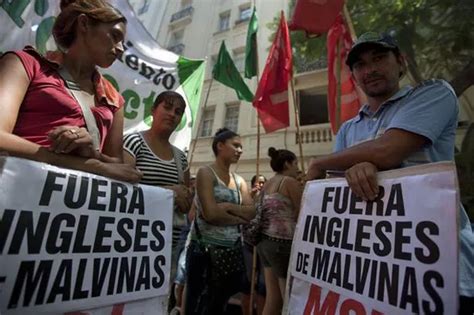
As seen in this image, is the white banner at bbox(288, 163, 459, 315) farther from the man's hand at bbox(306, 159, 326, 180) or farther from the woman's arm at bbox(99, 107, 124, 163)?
the woman's arm at bbox(99, 107, 124, 163)

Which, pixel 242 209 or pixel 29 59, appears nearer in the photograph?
pixel 29 59

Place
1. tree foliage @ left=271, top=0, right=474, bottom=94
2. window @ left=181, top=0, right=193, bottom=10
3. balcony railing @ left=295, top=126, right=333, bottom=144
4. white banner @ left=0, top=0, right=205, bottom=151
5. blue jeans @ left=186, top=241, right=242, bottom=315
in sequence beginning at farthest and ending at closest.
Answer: window @ left=181, top=0, right=193, bottom=10
balcony railing @ left=295, top=126, right=333, bottom=144
tree foliage @ left=271, top=0, right=474, bottom=94
white banner @ left=0, top=0, right=205, bottom=151
blue jeans @ left=186, top=241, right=242, bottom=315

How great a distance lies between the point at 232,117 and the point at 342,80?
9458 millimetres

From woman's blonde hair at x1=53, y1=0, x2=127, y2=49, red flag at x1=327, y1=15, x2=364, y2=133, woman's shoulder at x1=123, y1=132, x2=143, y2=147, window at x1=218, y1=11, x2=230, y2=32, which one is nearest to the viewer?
woman's blonde hair at x1=53, y1=0, x2=127, y2=49

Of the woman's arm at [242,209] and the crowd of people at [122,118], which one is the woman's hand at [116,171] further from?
the woman's arm at [242,209]

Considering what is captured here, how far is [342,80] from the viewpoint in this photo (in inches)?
168

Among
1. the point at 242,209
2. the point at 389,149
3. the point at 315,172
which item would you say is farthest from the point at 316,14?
the point at 389,149

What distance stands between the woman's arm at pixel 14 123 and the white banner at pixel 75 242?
4 cm

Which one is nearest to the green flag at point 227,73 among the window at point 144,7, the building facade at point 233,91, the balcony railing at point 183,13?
the building facade at point 233,91

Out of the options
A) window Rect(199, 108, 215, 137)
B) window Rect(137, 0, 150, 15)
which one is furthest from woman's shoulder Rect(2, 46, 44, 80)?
window Rect(137, 0, 150, 15)

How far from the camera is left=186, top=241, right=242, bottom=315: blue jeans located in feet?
7.01

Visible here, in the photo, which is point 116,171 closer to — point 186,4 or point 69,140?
point 69,140

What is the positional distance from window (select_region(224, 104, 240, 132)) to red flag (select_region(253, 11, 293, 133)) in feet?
26.2

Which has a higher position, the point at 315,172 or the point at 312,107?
the point at 312,107
